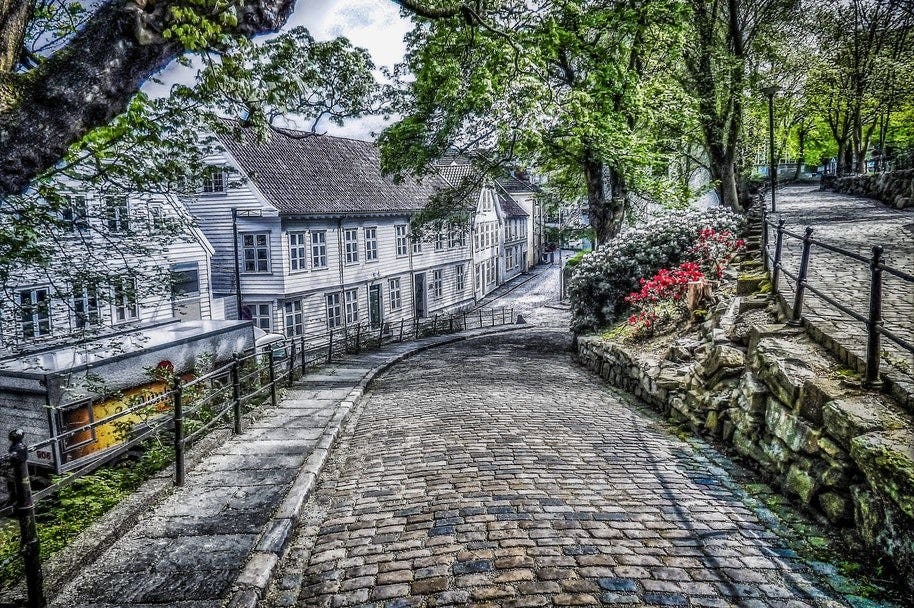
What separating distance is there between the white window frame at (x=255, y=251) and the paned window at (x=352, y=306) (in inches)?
194

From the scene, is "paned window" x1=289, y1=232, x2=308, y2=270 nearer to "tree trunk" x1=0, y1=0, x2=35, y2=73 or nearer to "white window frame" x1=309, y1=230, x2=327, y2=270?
"white window frame" x1=309, y1=230, x2=327, y2=270

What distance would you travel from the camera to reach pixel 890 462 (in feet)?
13.4

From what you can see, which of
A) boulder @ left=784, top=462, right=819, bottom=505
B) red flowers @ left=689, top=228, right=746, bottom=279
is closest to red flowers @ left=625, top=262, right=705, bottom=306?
red flowers @ left=689, top=228, right=746, bottom=279

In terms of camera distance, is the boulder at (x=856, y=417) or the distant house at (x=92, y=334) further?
the distant house at (x=92, y=334)

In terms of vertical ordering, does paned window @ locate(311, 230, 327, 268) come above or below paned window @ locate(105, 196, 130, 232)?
below

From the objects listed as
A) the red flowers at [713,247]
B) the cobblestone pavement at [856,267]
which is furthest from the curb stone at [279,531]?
the red flowers at [713,247]

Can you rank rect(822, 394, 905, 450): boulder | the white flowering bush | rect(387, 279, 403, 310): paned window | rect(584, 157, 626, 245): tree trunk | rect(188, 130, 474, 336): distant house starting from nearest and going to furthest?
rect(822, 394, 905, 450): boulder → the white flowering bush → rect(584, 157, 626, 245): tree trunk → rect(188, 130, 474, 336): distant house → rect(387, 279, 403, 310): paned window

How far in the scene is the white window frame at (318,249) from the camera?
26.8m

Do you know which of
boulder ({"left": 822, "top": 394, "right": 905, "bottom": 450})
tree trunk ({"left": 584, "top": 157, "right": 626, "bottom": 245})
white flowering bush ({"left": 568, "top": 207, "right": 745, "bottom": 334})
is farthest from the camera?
tree trunk ({"left": 584, "top": 157, "right": 626, "bottom": 245})

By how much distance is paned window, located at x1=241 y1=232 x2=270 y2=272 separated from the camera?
2522cm

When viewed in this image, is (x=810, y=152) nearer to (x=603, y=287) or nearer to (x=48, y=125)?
(x=603, y=287)

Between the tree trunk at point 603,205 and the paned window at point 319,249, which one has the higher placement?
the tree trunk at point 603,205

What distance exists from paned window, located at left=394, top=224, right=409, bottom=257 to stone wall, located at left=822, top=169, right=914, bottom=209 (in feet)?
A: 73.9

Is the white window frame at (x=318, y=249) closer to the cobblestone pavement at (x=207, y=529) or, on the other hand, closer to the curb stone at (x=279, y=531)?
the curb stone at (x=279, y=531)
